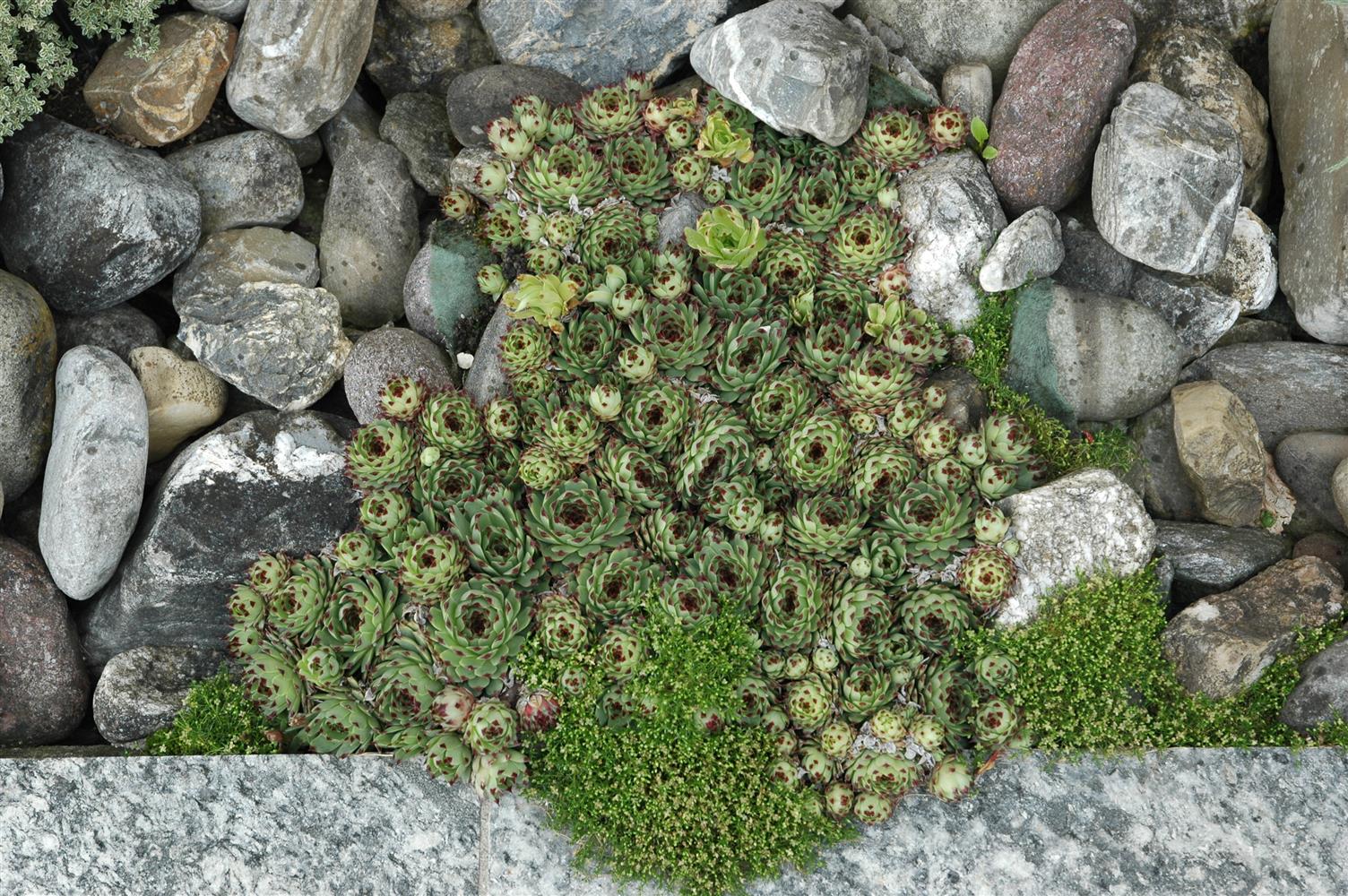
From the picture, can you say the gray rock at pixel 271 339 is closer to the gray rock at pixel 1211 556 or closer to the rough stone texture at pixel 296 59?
the rough stone texture at pixel 296 59

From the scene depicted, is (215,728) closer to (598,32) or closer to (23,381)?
(23,381)

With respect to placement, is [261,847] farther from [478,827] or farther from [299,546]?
[299,546]

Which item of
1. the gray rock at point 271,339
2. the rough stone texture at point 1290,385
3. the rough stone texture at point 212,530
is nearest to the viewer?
the rough stone texture at point 212,530

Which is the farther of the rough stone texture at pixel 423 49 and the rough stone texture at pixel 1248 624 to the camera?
the rough stone texture at pixel 423 49

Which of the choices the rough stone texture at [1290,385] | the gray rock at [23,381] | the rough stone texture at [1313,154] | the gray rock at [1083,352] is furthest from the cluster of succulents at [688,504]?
the rough stone texture at [1313,154]

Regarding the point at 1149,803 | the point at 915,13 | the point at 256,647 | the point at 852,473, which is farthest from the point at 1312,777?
the point at 256,647

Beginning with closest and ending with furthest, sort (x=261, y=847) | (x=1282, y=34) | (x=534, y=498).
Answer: (x=261, y=847)
(x=534, y=498)
(x=1282, y=34)
